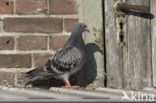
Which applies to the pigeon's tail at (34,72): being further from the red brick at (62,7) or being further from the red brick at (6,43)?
the red brick at (62,7)

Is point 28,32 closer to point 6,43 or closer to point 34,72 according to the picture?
point 6,43

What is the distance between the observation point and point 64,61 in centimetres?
238

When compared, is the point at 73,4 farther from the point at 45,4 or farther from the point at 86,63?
the point at 86,63

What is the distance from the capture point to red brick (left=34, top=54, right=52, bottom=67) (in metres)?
2.40

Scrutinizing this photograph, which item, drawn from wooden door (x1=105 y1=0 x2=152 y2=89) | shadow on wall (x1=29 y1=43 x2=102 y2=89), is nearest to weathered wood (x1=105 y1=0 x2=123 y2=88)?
wooden door (x1=105 y1=0 x2=152 y2=89)

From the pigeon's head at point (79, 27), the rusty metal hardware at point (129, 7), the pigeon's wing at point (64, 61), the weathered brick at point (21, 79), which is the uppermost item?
the rusty metal hardware at point (129, 7)

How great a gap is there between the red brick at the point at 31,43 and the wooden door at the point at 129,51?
0.46 meters

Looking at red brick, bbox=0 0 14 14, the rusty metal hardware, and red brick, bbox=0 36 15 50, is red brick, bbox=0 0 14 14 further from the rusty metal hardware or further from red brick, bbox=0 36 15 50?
the rusty metal hardware

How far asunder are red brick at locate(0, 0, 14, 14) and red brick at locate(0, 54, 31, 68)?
1.00 feet

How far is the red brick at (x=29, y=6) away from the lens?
239 cm

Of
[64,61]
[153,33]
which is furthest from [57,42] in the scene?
[153,33]

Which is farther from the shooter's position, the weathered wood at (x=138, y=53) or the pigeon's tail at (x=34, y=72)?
the weathered wood at (x=138, y=53)

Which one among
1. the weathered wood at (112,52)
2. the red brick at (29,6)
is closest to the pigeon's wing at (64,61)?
the weathered wood at (112,52)

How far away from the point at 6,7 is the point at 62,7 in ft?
1.28
